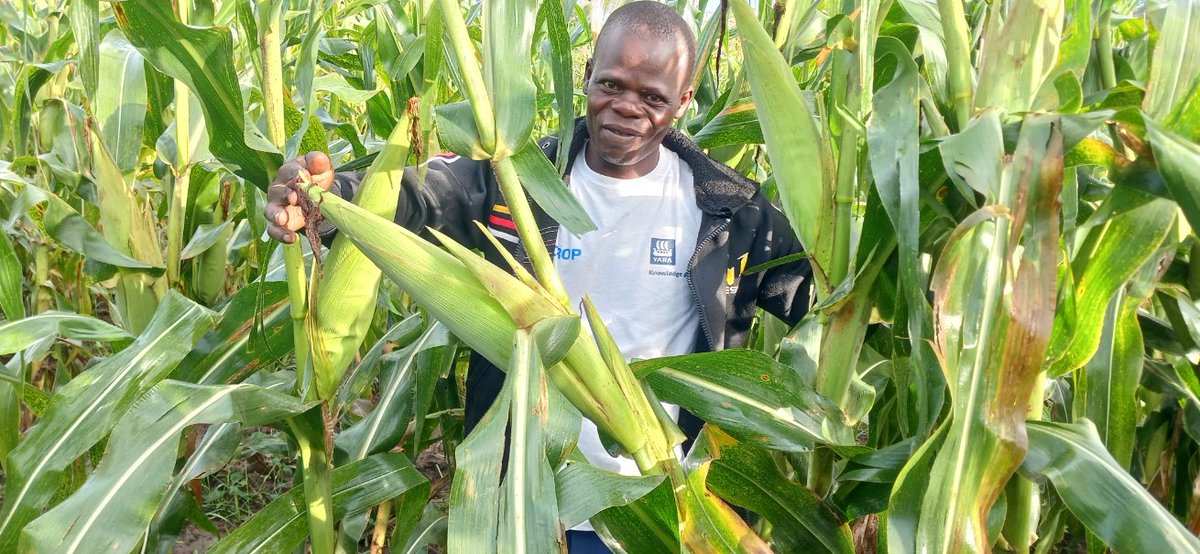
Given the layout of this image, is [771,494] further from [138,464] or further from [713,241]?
[138,464]

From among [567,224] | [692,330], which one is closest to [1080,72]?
[567,224]

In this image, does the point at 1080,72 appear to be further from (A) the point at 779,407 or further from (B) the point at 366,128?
(B) the point at 366,128

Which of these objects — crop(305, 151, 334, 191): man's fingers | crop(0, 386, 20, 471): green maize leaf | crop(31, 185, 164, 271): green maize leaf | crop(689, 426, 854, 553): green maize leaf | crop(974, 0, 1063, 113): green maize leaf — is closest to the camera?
crop(974, 0, 1063, 113): green maize leaf

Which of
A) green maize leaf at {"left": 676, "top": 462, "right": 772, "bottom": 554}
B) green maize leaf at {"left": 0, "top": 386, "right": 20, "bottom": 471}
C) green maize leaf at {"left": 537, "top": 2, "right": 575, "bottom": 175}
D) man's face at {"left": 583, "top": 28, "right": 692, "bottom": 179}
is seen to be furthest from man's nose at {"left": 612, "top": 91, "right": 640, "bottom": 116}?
green maize leaf at {"left": 0, "top": 386, "right": 20, "bottom": 471}

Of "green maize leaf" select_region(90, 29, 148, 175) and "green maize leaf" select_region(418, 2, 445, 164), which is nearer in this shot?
"green maize leaf" select_region(418, 2, 445, 164)

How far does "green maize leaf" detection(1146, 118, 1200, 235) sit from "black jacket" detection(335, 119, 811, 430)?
87 cm

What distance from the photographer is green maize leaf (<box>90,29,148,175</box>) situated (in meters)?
1.82

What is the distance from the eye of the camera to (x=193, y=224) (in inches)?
82.7

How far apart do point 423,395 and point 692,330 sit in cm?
63

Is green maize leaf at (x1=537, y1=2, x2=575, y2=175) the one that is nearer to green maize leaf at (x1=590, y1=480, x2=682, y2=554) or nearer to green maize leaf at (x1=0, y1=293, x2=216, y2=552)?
green maize leaf at (x1=590, y1=480, x2=682, y2=554)

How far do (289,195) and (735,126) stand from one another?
0.99 m

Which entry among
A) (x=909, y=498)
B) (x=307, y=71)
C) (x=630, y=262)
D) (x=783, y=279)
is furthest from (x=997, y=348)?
(x=307, y=71)

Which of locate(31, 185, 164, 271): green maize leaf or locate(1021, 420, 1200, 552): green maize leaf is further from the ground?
locate(31, 185, 164, 271): green maize leaf

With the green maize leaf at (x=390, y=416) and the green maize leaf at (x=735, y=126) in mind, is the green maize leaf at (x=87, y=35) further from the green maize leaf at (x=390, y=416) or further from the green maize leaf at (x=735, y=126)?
the green maize leaf at (x=735, y=126)
